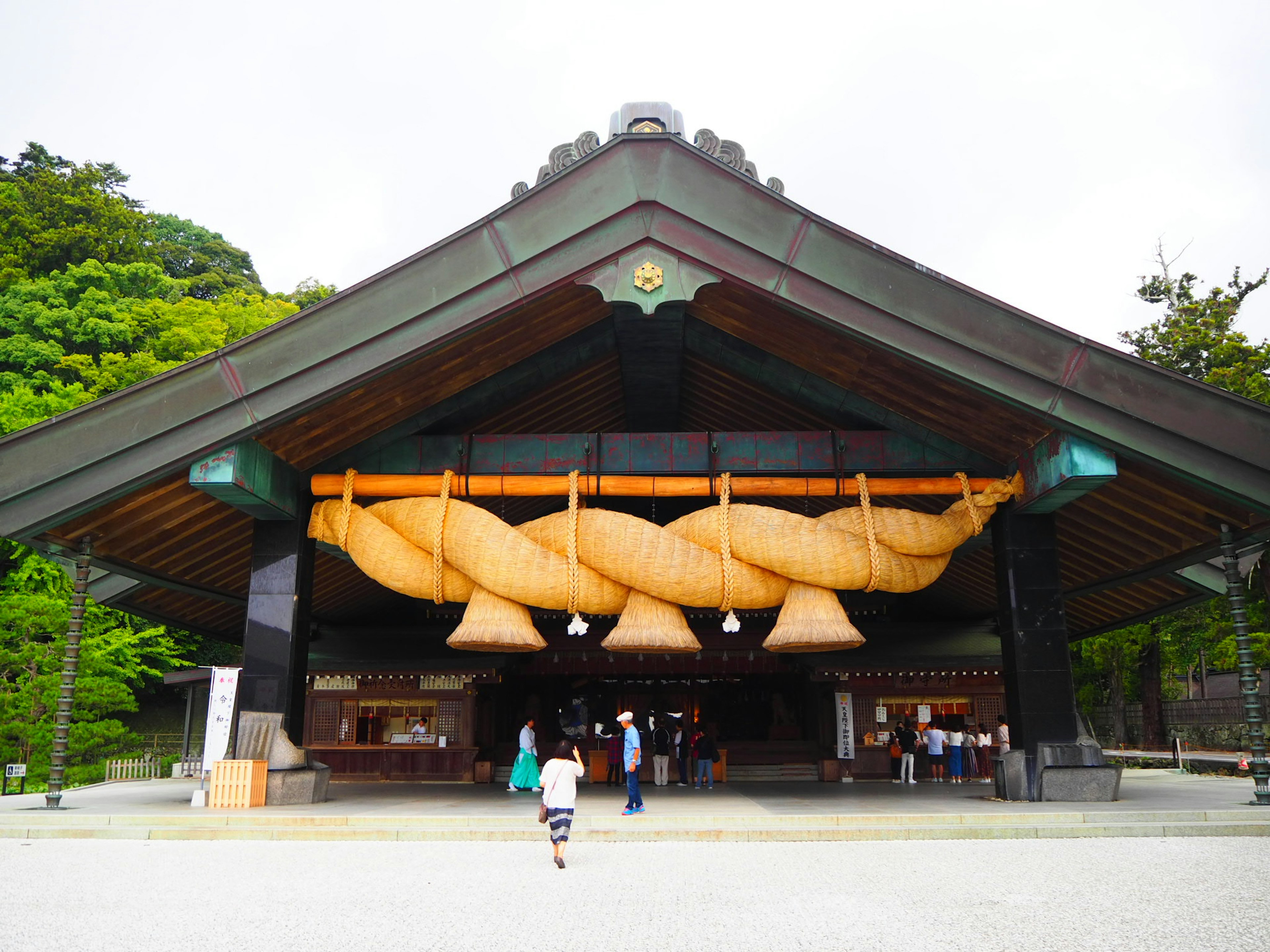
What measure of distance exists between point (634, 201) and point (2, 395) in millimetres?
22361

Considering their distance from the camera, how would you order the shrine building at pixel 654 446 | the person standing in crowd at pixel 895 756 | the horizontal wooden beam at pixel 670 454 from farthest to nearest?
the person standing in crowd at pixel 895 756, the horizontal wooden beam at pixel 670 454, the shrine building at pixel 654 446

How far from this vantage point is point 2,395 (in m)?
24.0

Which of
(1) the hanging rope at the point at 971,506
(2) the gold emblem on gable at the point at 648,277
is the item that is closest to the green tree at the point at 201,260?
(2) the gold emblem on gable at the point at 648,277

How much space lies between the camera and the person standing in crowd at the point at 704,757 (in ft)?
48.4

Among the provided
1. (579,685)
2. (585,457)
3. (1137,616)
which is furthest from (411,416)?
(1137,616)

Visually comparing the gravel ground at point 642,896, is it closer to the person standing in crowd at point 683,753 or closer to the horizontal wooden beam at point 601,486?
the horizontal wooden beam at point 601,486

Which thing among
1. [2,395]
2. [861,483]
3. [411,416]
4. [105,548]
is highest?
[2,395]

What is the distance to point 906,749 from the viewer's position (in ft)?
53.7

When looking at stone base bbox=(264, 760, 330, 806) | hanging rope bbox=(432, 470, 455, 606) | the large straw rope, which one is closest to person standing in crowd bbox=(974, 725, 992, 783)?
the large straw rope

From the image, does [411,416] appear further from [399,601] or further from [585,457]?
[399,601]

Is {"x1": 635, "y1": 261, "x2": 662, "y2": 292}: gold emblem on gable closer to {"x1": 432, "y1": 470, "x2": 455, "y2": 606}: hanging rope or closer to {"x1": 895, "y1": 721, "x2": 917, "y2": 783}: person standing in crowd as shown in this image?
{"x1": 432, "y1": 470, "x2": 455, "y2": 606}: hanging rope

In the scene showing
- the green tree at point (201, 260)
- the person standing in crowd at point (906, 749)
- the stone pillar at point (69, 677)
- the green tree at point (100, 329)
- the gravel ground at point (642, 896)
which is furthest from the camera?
the green tree at point (201, 260)

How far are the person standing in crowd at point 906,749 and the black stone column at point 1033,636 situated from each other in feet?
20.3

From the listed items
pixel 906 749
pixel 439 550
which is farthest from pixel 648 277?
pixel 906 749
